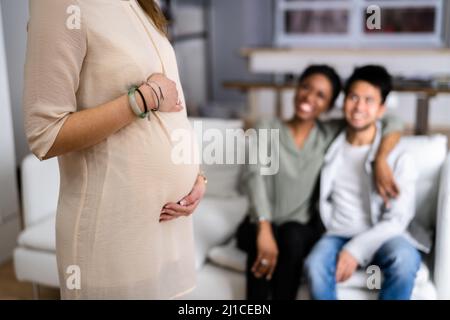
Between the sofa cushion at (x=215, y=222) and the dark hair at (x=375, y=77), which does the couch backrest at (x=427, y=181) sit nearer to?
the dark hair at (x=375, y=77)

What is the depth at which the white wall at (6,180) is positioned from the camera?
1.13 m

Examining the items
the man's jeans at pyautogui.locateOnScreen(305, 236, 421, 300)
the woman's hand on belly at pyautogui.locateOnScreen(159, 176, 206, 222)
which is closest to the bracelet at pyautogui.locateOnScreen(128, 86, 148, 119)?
the woman's hand on belly at pyautogui.locateOnScreen(159, 176, 206, 222)

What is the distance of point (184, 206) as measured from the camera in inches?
29.0

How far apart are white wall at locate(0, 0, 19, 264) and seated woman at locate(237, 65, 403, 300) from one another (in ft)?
1.86

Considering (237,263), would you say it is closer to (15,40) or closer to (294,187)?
(294,187)

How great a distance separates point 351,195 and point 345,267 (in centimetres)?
19

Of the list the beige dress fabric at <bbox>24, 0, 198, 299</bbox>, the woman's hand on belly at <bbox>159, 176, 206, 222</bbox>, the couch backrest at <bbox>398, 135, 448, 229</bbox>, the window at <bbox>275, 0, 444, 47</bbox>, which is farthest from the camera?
the window at <bbox>275, 0, 444, 47</bbox>

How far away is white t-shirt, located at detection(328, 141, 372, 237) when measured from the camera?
1382 mm

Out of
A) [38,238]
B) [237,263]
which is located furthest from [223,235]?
[38,238]

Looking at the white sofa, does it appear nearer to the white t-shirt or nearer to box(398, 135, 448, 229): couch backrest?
box(398, 135, 448, 229): couch backrest

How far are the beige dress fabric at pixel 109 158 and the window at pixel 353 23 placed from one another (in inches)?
162

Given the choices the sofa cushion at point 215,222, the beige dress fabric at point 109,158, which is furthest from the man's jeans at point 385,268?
the beige dress fabric at point 109,158

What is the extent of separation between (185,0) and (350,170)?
326cm
